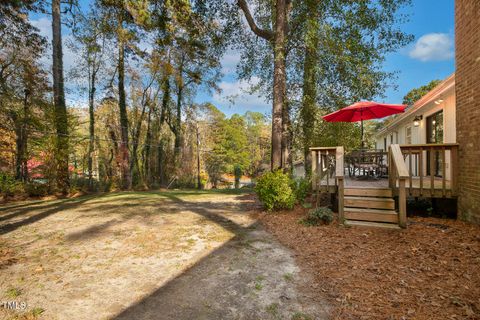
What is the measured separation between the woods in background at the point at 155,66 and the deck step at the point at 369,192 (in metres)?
2.45

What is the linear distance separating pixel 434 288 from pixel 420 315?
0.62 meters

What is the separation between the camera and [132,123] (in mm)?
18703

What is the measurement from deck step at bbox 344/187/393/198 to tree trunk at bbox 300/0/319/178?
3.51 m

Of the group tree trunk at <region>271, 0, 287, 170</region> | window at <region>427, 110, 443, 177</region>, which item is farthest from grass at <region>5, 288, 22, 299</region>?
window at <region>427, 110, 443, 177</region>

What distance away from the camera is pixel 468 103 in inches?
179

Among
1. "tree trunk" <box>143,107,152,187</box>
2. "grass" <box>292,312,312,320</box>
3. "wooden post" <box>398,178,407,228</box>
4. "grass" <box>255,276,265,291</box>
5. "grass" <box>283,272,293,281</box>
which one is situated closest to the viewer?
"grass" <box>292,312,312,320</box>

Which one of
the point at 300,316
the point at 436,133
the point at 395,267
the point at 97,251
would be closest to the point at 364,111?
the point at 436,133

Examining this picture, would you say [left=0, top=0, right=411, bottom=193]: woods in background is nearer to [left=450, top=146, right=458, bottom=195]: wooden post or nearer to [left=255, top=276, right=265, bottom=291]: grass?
[left=450, top=146, right=458, bottom=195]: wooden post

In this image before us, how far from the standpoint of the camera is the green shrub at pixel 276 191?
606cm

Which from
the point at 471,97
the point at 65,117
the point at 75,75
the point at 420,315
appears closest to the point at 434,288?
the point at 420,315

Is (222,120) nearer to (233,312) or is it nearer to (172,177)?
(172,177)

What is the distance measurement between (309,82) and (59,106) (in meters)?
9.88

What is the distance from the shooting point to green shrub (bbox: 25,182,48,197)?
9164 millimetres

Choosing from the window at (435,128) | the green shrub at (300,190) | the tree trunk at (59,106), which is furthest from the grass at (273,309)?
the tree trunk at (59,106)
